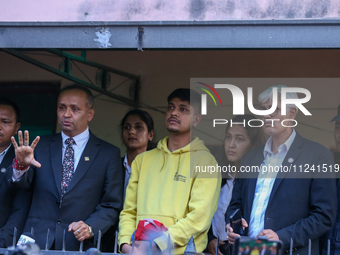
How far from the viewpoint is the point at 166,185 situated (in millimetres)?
3301

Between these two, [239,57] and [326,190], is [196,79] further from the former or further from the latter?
[326,190]

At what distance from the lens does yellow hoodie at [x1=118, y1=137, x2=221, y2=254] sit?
121 inches

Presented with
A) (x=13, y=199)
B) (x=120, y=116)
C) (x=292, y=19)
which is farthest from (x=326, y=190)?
(x=120, y=116)

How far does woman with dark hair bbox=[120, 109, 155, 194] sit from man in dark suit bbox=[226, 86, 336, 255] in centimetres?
117

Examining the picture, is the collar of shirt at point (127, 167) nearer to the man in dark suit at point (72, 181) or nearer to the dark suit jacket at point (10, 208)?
the man in dark suit at point (72, 181)

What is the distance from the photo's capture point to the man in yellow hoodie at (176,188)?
3076 millimetres

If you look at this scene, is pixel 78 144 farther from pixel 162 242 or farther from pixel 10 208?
pixel 162 242

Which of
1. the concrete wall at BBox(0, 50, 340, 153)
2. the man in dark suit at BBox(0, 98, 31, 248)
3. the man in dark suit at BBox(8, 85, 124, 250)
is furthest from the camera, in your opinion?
the concrete wall at BBox(0, 50, 340, 153)

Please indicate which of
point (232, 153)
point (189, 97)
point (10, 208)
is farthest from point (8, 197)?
point (232, 153)

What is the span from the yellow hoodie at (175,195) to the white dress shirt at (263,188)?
0.31 m

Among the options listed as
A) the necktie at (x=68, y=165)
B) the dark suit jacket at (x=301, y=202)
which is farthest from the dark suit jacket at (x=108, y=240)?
the dark suit jacket at (x=301, y=202)

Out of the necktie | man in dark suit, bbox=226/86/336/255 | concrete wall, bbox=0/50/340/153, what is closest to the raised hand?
the necktie

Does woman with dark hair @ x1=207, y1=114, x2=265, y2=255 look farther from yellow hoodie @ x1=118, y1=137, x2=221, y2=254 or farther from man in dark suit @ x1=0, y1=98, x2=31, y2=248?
man in dark suit @ x1=0, y1=98, x2=31, y2=248

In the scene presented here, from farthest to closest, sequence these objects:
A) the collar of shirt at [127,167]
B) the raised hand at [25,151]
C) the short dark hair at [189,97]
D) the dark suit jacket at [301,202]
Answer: the collar of shirt at [127,167] < the short dark hair at [189,97] < the raised hand at [25,151] < the dark suit jacket at [301,202]
